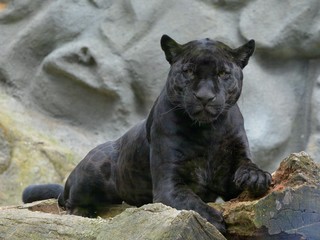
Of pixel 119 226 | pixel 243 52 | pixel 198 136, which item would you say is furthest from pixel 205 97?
pixel 119 226

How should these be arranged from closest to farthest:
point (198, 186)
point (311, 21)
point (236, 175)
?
point (236, 175) < point (198, 186) < point (311, 21)

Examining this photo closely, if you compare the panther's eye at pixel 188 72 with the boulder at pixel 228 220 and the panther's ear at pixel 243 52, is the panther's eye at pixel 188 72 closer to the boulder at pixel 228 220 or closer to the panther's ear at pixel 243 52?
the panther's ear at pixel 243 52

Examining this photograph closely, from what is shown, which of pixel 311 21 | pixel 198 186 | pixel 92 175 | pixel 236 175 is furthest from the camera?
pixel 311 21

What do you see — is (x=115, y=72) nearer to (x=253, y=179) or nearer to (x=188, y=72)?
(x=188, y=72)

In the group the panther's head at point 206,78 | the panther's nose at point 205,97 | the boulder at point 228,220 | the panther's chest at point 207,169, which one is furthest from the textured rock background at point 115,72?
the boulder at point 228,220

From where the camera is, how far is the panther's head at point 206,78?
3838 mm

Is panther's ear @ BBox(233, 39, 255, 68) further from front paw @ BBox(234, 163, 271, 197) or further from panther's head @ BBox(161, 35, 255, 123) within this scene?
front paw @ BBox(234, 163, 271, 197)

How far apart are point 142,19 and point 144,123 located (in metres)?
2.90

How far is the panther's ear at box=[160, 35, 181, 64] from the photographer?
4.16 m

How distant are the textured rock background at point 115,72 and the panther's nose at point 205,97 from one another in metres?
3.43

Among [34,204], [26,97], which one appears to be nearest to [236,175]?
[34,204]

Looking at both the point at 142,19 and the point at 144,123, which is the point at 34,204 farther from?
the point at 142,19

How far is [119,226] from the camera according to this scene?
2934 mm

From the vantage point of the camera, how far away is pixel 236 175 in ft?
12.3
